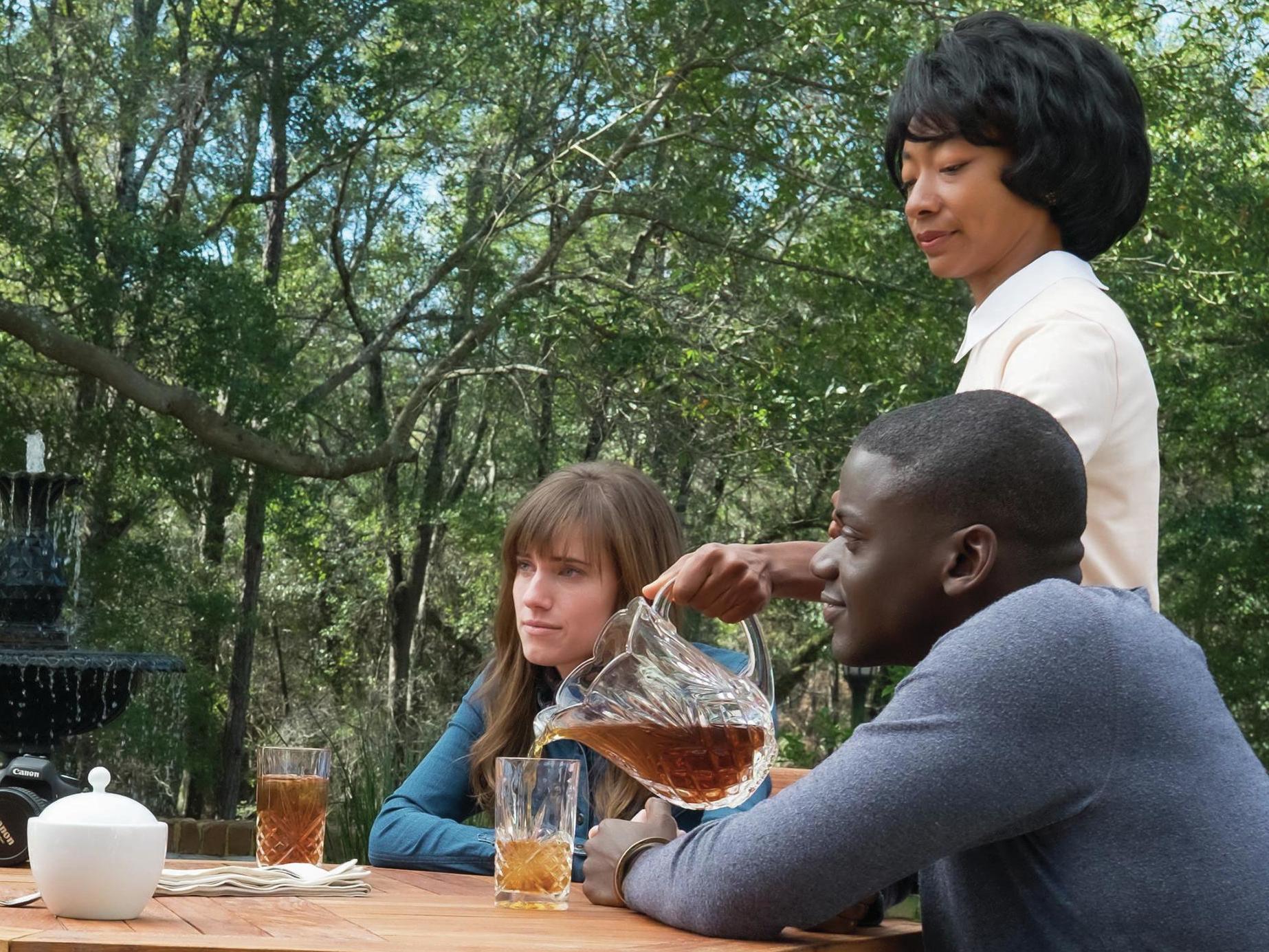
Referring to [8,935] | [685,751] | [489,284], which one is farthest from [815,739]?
[8,935]

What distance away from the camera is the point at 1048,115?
1814 mm

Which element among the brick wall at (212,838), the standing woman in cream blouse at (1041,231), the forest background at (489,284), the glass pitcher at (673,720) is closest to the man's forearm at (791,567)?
the standing woman in cream blouse at (1041,231)

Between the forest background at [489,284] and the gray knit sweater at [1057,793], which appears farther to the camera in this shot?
the forest background at [489,284]

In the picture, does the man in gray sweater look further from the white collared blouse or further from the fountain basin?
the fountain basin

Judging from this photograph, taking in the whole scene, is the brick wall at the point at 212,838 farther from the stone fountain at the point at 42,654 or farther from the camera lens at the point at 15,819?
the camera lens at the point at 15,819

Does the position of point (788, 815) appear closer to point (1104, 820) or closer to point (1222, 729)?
point (1104, 820)

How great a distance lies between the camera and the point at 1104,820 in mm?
1128

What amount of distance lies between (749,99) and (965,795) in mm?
7305

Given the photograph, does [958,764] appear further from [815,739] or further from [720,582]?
[815,739]

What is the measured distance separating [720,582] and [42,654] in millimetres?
3141

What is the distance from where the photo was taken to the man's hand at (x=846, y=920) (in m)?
1.32

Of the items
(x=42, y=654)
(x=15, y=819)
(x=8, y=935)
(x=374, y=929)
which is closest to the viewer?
(x=8, y=935)

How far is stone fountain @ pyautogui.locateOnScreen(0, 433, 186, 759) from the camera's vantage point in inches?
164

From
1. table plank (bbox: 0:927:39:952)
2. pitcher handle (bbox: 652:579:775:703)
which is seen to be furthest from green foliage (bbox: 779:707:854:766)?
table plank (bbox: 0:927:39:952)
